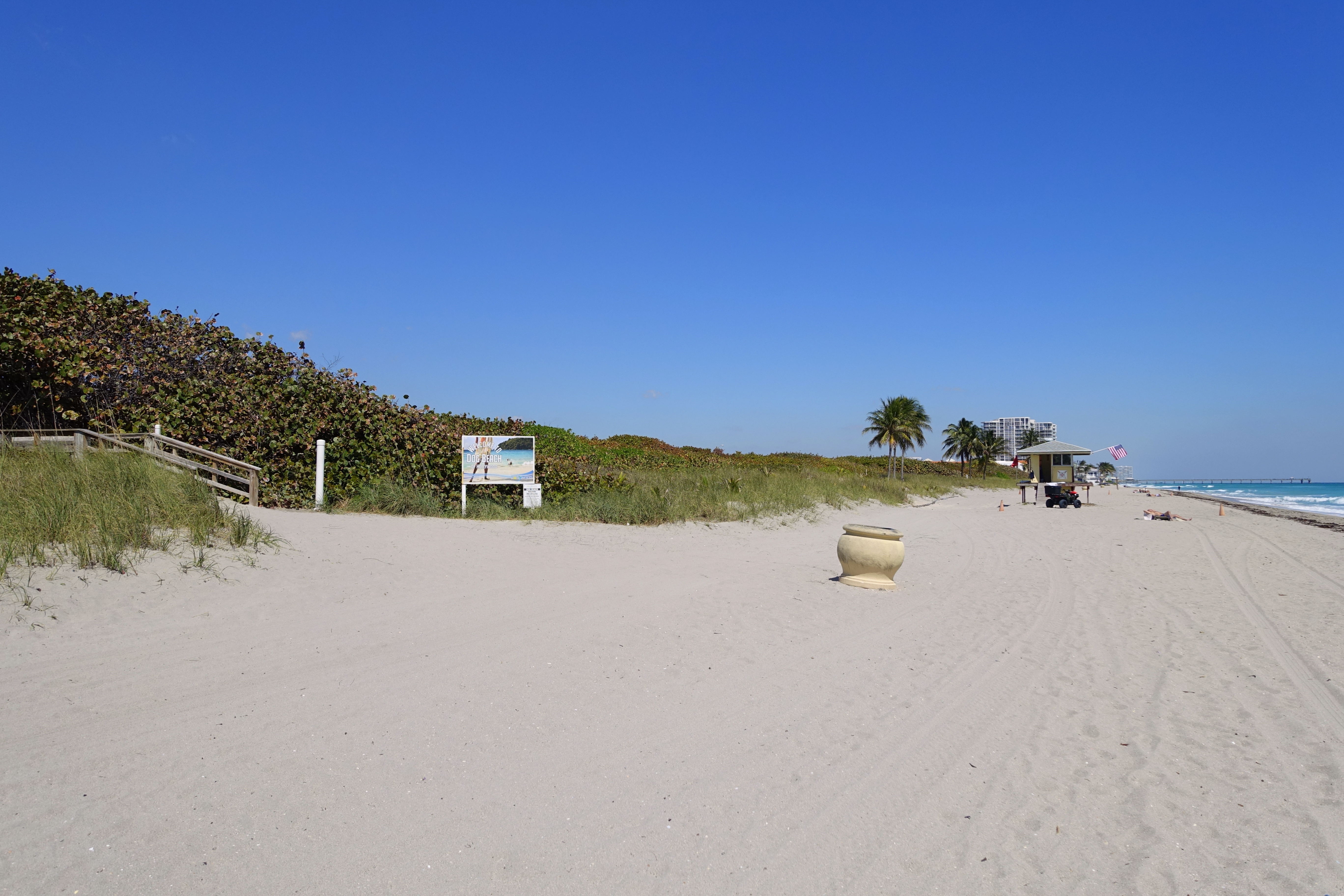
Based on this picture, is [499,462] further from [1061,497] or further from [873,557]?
[1061,497]

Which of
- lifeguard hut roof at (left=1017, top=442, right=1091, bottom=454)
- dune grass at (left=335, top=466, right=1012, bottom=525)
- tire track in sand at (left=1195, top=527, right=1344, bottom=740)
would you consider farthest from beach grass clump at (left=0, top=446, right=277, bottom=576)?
lifeguard hut roof at (left=1017, top=442, right=1091, bottom=454)

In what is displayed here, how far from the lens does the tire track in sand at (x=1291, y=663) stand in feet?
16.4

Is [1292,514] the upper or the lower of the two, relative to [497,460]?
lower

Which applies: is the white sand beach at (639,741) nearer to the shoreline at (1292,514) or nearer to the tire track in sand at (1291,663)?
the tire track in sand at (1291,663)

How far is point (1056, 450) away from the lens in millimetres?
35312

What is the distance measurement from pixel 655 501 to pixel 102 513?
983 cm

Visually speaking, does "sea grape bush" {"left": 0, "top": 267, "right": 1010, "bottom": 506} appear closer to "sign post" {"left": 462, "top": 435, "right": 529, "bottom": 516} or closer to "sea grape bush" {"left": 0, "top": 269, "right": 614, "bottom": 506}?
"sea grape bush" {"left": 0, "top": 269, "right": 614, "bottom": 506}

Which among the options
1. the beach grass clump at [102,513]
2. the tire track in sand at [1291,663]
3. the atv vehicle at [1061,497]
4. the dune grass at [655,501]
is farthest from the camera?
the atv vehicle at [1061,497]

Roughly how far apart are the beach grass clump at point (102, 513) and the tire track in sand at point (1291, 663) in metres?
9.51

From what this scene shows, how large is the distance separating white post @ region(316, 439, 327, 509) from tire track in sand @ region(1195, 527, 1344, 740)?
45.2ft

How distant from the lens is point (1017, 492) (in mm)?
44406

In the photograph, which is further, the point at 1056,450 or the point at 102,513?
the point at 1056,450

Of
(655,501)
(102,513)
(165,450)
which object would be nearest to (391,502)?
(165,450)

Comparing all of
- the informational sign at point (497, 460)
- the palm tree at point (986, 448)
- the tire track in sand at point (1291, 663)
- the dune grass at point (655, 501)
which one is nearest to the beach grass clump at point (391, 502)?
the dune grass at point (655, 501)
